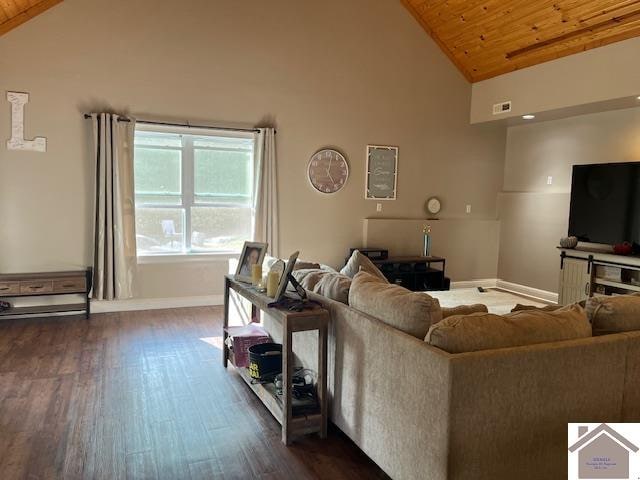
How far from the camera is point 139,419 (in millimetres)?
2783

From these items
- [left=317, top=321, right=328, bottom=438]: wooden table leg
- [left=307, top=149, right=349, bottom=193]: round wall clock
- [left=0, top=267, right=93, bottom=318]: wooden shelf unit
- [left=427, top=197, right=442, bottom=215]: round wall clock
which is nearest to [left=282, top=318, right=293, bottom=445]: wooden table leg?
[left=317, top=321, right=328, bottom=438]: wooden table leg

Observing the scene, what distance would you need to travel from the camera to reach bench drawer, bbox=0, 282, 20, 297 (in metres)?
4.52

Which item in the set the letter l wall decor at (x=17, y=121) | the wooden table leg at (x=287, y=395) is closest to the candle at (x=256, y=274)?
the wooden table leg at (x=287, y=395)

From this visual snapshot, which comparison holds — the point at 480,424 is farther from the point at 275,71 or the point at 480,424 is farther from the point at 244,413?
the point at 275,71

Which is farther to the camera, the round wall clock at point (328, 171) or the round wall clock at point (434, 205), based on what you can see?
the round wall clock at point (434, 205)

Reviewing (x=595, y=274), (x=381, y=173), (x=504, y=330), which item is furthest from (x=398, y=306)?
(x=381, y=173)

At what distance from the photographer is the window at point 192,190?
5.40m

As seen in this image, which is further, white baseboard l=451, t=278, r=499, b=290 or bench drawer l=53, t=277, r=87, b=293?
white baseboard l=451, t=278, r=499, b=290

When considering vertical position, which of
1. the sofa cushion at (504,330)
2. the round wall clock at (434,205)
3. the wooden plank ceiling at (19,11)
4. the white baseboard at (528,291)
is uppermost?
the wooden plank ceiling at (19,11)

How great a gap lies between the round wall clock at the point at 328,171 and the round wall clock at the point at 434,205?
1.36 metres

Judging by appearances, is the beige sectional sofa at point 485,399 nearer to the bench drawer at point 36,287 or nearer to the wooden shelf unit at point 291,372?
the wooden shelf unit at point 291,372

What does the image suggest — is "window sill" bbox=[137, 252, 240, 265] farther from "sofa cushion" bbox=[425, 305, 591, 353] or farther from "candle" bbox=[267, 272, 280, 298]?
"sofa cushion" bbox=[425, 305, 591, 353]

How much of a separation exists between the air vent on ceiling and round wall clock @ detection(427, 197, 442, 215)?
4.60ft

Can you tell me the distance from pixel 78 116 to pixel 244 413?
371cm
